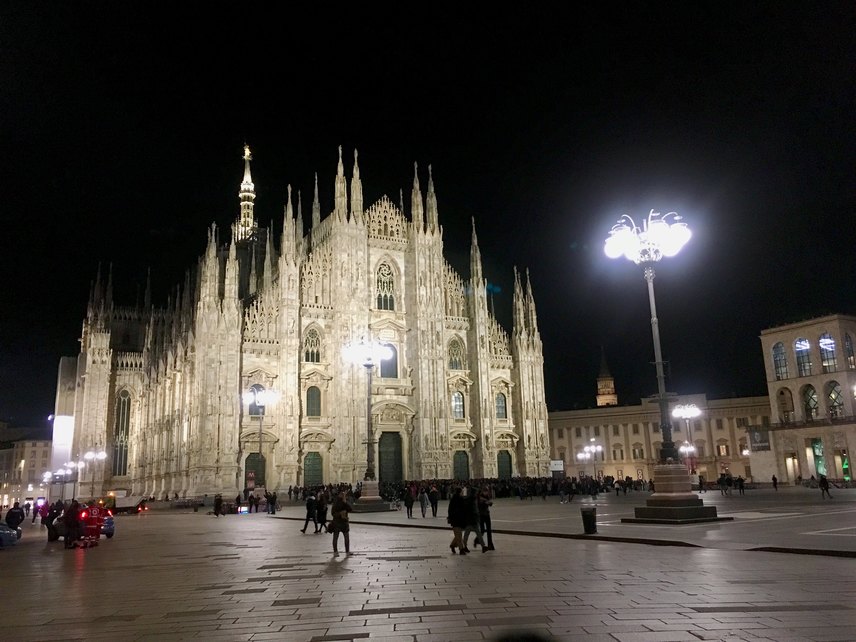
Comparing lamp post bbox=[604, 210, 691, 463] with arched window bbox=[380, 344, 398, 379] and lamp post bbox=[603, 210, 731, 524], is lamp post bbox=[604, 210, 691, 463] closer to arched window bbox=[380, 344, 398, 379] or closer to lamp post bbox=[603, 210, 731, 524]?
lamp post bbox=[603, 210, 731, 524]

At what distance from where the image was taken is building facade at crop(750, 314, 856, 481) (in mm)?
57812

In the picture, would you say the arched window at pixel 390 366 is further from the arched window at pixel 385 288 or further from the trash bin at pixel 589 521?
the trash bin at pixel 589 521

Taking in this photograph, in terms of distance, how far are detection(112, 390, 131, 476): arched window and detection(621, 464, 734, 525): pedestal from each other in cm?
6681

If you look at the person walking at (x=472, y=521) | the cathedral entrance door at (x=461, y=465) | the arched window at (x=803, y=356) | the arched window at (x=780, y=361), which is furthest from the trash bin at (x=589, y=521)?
the arched window at (x=780, y=361)

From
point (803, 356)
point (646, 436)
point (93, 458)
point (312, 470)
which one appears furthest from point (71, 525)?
point (646, 436)

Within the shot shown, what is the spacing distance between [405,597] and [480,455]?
46664 mm

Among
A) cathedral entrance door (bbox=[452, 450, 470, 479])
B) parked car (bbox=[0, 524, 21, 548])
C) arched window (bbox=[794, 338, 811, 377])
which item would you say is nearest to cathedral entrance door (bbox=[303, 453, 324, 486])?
cathedral entrance door (bbox=[452, 450, 470, 479])

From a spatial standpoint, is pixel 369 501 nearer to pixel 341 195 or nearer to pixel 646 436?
pixel 341 195

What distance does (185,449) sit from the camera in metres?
50.9

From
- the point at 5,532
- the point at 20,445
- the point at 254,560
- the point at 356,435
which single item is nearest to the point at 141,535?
the point at 5,532

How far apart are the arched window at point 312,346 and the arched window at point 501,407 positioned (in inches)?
648

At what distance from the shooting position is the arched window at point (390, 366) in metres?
54.0

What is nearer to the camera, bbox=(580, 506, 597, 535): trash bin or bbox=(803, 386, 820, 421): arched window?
bbox=(580, 506, 597, 535): trash bin

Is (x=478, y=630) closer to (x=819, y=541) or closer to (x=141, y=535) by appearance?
(x=819, y=541)
